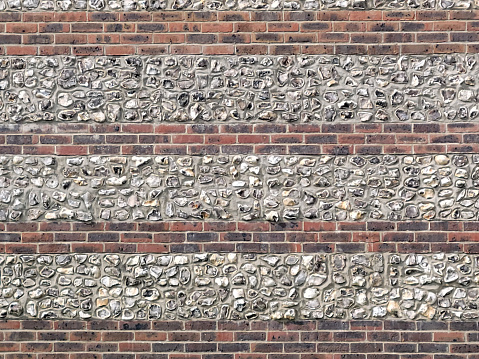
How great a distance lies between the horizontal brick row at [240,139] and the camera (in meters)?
4.05

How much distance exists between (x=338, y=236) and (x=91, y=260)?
2140 millimetres

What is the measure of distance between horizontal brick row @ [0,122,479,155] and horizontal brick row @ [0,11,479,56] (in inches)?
26.1

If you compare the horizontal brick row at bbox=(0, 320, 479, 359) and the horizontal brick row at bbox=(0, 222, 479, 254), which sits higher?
the horizontal brick row at bbox=(0, 222, 479, 254)

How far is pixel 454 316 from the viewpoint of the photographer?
402cm

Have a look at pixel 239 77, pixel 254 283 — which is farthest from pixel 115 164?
pixel 254 283

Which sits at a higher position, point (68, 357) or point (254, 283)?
point (254, 283)

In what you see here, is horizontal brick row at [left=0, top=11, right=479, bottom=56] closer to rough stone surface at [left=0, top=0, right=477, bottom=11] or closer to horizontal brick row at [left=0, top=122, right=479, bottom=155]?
rough stone surface at [left=0, top=0, right=477, bottom=11]

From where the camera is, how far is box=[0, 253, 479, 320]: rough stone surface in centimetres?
401

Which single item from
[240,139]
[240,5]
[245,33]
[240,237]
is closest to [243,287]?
[240,237]

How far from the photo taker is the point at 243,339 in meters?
4.04

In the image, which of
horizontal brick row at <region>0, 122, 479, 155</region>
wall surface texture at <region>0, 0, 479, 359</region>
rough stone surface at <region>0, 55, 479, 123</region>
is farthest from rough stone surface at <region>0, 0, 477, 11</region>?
horizontal brick row at <region>0, 122, 479, 155</region>

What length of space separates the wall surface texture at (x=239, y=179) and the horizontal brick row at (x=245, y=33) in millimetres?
17

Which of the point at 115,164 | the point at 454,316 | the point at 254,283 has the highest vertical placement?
the point at 115,164

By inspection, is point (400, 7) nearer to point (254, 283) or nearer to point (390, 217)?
point (390, 217)
